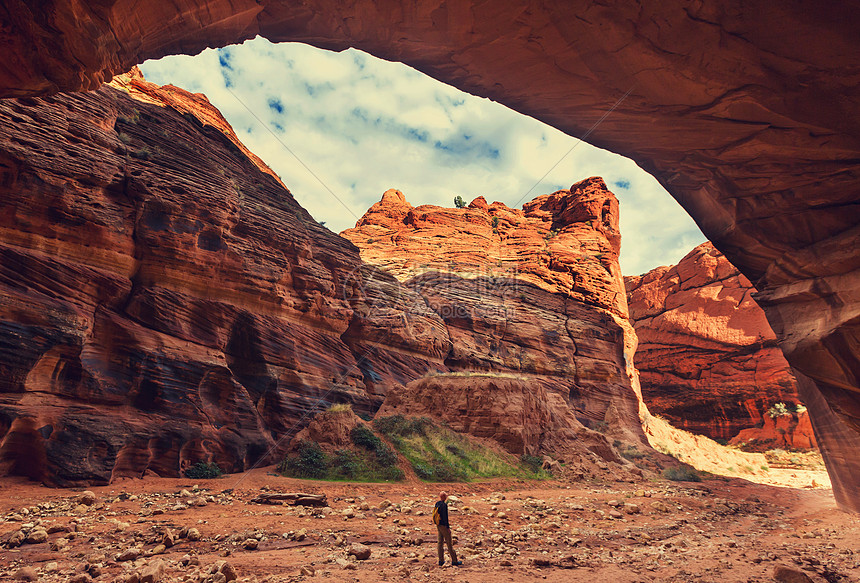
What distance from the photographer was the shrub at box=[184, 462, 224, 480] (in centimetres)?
1412

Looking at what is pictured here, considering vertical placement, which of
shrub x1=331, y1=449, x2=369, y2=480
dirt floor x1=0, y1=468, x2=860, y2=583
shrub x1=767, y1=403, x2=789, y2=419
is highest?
shrub x1=767, y1=403, x2=789, y2=419

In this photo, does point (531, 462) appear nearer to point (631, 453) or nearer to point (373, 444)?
point (373, 444)

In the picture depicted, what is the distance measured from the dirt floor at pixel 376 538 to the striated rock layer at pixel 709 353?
34668 mm

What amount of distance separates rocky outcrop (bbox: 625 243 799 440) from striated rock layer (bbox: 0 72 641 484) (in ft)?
93.6

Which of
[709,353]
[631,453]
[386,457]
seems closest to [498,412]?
[386,457]

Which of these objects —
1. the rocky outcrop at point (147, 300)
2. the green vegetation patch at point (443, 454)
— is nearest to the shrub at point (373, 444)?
the green vegetation patch at point (443, 454)

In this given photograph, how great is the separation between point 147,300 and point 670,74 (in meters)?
17.3

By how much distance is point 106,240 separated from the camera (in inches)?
599

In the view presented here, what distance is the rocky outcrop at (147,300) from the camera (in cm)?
1216

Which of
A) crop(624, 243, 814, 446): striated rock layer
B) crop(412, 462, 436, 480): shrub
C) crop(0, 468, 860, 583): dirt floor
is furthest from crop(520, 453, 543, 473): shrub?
crop(624, 243, 814, 446): striated rock layer

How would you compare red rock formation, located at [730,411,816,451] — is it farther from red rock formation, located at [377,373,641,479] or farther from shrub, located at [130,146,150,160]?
shrub, located at [130,146,150,160]

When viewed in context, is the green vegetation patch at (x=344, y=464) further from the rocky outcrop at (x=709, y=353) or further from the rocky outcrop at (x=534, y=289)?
the rocky outcrop at (x=709, y=353)

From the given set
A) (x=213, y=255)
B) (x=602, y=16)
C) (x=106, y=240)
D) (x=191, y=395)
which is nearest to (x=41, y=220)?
(x=106, y=240)

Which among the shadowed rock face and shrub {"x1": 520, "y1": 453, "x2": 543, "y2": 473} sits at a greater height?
the shadowed rock face
